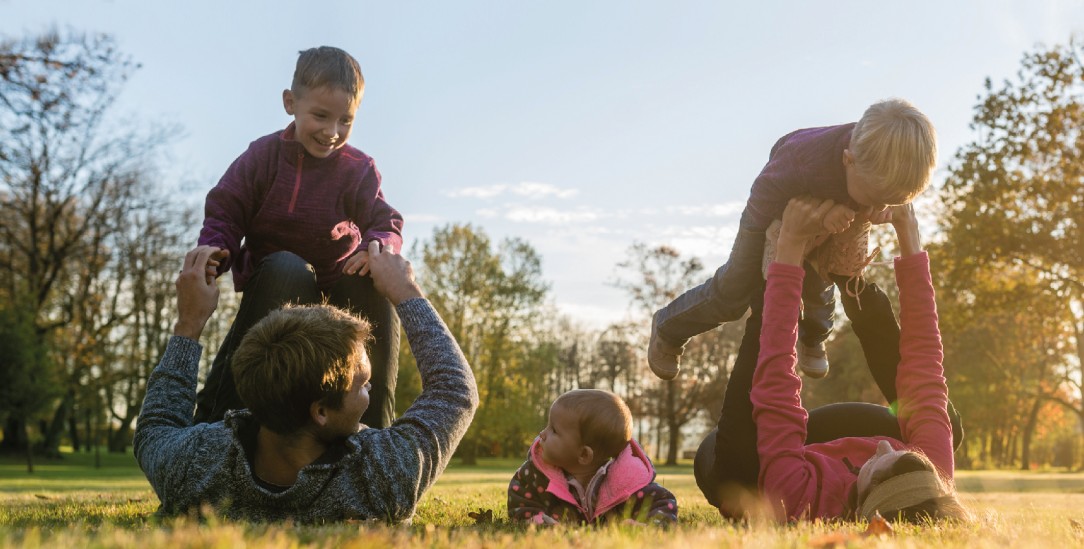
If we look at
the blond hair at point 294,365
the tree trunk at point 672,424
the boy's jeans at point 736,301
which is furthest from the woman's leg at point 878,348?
the tree trunk at point 672,424

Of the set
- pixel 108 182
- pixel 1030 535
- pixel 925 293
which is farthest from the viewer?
pixel 108 182

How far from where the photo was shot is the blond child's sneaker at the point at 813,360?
5191 millimetres

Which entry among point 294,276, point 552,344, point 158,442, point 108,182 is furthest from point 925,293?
point 552,344

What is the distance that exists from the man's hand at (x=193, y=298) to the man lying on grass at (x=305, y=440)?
0.38m

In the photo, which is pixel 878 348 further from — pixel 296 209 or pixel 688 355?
pixel 688 355

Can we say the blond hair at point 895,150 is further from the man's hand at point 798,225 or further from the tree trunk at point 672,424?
the tree trunk at point 672,424

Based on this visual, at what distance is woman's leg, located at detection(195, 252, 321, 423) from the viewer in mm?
4016

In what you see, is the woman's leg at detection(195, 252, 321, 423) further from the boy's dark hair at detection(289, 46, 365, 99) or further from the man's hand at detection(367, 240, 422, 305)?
the boy's dark hair at detection(289, 46, 365, 99)

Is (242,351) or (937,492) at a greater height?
(242,351)

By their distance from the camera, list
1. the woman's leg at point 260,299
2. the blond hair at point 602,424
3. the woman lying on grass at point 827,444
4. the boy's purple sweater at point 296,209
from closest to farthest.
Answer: the woman lying on grass at point 827,444, the blond hair at point 602,424, the woman's leg at point 260,299, the boy's purple sweater at point 296,209

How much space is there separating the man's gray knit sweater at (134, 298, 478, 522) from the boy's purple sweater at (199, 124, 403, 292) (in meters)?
1.29

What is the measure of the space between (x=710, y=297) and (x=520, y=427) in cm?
3481

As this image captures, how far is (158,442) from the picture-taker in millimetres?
3150

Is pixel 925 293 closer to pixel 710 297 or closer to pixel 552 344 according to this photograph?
pixel 710 297
